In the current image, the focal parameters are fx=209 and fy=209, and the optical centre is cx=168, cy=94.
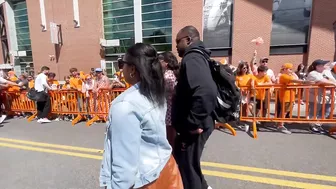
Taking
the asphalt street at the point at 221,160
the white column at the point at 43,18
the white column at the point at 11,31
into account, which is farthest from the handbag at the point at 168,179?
the white column at the point at 11,31

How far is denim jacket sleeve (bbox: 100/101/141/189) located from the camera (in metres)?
1.19

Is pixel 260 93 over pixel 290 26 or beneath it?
beneath

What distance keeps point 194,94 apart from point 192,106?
12 cm

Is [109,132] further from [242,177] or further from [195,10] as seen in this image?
[195,10]

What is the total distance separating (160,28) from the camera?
15.8 m

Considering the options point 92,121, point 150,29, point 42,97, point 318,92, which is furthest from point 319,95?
point 150,29

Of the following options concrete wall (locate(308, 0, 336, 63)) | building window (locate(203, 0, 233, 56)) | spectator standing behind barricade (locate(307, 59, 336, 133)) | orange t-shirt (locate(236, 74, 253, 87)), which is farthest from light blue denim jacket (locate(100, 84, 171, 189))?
building window (locate(203, 0, 233, 56))

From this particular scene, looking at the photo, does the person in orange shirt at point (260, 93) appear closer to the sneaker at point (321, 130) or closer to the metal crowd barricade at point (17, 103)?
the sneaker at point (321, 130)

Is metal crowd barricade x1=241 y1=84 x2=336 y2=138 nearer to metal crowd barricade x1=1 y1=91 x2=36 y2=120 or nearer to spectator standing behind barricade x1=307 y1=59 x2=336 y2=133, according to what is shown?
spectator standing behind barricade x1=307 y1=59 x2=336 y2=133

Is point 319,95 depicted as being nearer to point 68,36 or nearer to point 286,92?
point 286,92

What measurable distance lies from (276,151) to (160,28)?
13716 mm

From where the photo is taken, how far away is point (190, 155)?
2.09 meters

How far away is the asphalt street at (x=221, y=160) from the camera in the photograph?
9.26 ft

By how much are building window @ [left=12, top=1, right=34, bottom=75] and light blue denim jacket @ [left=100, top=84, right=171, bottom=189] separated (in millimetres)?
24112
